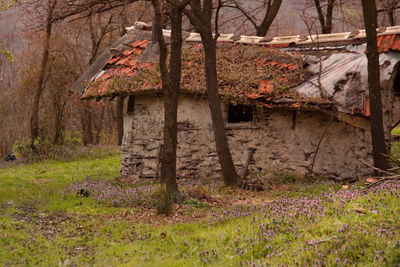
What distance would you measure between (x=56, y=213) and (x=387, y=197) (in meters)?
6.27

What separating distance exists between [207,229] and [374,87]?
5.17 meters

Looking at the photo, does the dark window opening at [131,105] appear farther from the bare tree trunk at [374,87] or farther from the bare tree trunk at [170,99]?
the bare tree trunk at [374,87]

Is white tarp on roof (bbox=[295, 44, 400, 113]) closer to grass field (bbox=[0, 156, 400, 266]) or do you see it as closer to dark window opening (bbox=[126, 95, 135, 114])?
grass field (bbox=[0, 156, 400, 266])

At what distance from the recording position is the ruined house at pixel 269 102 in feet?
37.8

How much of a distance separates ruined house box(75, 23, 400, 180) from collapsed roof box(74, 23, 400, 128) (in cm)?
3

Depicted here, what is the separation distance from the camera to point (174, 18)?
30.2 feet

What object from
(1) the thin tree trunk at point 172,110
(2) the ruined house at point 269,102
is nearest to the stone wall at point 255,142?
(2) the ruined house at point 269,102

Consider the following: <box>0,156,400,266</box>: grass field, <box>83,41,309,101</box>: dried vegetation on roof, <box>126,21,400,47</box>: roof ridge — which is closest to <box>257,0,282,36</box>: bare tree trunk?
<box>126,21,400,47</box>: roof ridge

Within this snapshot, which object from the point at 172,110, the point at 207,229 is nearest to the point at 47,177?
the point at 172,110

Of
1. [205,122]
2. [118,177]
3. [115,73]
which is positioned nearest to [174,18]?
[205,122]

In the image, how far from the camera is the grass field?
456cm

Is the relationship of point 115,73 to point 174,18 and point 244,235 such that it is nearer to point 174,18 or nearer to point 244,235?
point 174,18

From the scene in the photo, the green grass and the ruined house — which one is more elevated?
the ruined house

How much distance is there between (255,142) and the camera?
12.7m
